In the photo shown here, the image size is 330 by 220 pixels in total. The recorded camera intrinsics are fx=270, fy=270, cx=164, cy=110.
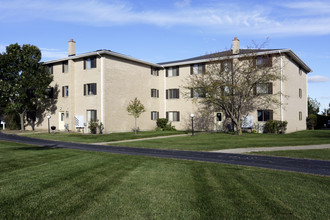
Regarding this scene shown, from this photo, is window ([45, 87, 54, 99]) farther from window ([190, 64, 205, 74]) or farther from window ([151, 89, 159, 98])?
window ([190, 64, 205, 74])

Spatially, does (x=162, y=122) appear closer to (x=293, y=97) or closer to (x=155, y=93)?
(x=155, y=93)

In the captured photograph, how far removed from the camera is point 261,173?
8.77 meters

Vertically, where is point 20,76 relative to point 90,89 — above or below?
above

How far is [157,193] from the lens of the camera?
6395 mm

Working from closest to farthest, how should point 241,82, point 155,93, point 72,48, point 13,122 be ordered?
point 241,82, point 72,48, point 155,93, point 13,122

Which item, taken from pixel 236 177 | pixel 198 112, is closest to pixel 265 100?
pixel 198 112

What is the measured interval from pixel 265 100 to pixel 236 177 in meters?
21.2

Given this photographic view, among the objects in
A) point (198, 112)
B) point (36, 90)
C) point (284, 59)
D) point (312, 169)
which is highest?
point (284, 59)

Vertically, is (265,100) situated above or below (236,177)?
above

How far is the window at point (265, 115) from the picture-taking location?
27859 millimetres

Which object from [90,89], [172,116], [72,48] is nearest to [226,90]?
[172,116]

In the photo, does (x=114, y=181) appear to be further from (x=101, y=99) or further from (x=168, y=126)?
(x=168, y=126)

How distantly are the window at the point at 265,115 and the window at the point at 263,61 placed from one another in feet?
15.8

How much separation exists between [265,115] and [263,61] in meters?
5.57
